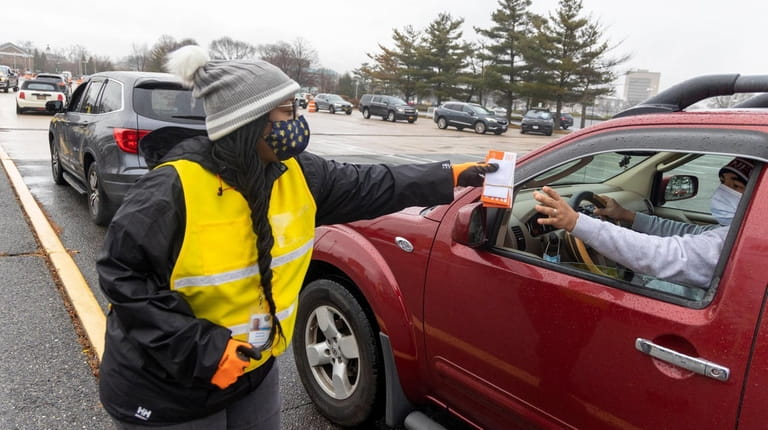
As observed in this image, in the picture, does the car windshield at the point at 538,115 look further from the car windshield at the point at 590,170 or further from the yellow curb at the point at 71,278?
the car windshield at the point at 590,170

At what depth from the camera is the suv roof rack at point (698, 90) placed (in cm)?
183

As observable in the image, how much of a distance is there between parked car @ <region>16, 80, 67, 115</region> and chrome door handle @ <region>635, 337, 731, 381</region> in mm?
23839

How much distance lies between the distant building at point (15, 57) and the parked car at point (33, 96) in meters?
114

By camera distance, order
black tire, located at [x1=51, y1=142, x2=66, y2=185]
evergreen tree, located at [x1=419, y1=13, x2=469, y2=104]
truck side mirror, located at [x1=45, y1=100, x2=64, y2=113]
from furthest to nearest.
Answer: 1. evergreen tree, located at [x1=419, y1=13, x2=469, y2=104]
2. black tire, located at [x1=51, y1=142, x2=66, y2=185]
3. truck side mirror, located at [x1=45, y1=100, x2=64, y2=113]

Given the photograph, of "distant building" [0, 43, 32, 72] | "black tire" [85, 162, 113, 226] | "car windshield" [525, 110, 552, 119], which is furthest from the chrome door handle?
"distant building" [0, 43, 32, 72]

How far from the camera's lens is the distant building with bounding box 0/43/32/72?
11588 centimetres

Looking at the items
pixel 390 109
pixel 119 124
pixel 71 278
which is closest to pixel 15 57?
pixel 390 109

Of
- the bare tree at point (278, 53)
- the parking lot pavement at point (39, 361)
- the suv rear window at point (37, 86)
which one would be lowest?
the parking lot pavement at point (39, 361)

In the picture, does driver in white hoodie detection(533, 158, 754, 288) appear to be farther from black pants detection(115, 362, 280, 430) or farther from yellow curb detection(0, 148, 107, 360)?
yellow curb detection(0, 148, 107, 360)

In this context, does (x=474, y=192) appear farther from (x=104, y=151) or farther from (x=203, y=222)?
(x=104, y=151)

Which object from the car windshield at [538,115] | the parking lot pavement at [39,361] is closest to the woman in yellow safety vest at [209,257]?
the parking lot pavement at [39,361]

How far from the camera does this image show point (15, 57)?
392 feet

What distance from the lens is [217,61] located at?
61.3 inches

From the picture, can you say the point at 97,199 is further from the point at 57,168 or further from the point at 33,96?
the point at 33,96
